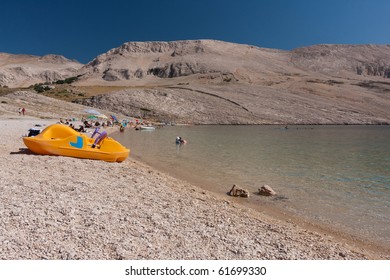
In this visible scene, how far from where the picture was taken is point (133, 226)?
7309 millimetres

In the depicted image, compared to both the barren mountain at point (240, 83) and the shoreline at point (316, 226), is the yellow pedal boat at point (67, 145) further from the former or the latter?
the barren mountain at point (240, 83)

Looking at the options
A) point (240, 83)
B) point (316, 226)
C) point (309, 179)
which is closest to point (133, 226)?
point (316, 226)

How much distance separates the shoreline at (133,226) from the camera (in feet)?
20.0

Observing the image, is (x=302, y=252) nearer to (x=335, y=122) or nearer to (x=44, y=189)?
(x=44, y=189)

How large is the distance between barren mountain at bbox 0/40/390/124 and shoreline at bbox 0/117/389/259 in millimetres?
68883

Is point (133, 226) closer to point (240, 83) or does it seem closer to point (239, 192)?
point (239, 192)

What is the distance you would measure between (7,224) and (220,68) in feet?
430

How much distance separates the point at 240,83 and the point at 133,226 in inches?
4110

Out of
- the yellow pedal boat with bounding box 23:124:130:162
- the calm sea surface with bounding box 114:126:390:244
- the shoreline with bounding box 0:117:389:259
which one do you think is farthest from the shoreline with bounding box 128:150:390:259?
the yellow pedal boat with bounding box 23:124:130:162

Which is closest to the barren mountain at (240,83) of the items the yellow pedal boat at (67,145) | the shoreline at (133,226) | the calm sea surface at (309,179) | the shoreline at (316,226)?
the calm sea surface at (309,179)

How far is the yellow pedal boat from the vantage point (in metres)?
15.2

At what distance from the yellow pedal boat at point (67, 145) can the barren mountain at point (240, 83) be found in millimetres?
63063

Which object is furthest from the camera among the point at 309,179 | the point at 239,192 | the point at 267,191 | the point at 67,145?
the point at 309,179

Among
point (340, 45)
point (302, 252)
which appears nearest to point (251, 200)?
point (302, 252)
